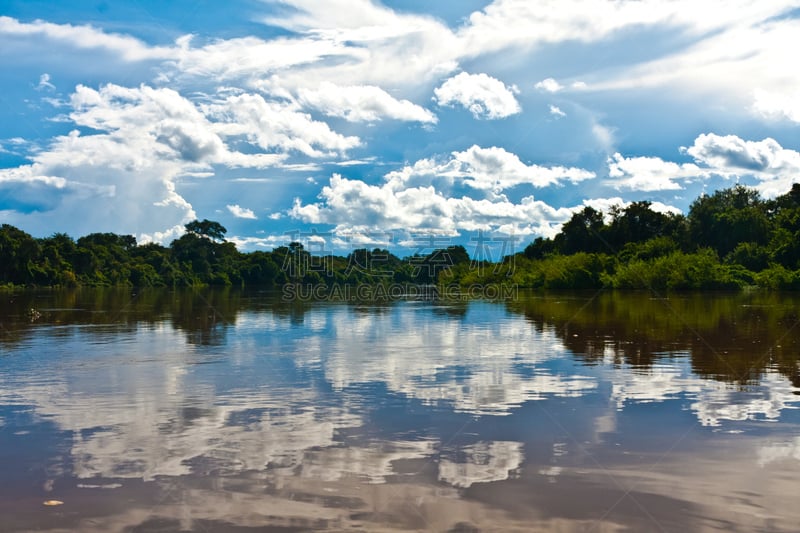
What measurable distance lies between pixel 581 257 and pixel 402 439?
7057 centimetres

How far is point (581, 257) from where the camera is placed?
75688 mm

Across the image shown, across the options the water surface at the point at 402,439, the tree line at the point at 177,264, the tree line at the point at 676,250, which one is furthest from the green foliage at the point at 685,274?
the tree line at the point at 177,264

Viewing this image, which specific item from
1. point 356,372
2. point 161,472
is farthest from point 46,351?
point 161,472

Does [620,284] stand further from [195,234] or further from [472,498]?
[195,234]

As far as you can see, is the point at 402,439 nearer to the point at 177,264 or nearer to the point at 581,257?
the point at 581,257

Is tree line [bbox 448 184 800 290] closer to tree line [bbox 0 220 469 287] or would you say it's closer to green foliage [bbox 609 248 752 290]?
green foliage [bbox 609 248 752 290]

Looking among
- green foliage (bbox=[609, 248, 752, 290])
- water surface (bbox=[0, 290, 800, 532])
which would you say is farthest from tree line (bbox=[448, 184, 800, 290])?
water surface (bbox=[0, 290, 800, 532])

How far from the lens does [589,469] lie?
6613mm

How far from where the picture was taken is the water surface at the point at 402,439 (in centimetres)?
557

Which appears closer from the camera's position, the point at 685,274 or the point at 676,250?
the point at 685,274

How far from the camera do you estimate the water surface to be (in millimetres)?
5566

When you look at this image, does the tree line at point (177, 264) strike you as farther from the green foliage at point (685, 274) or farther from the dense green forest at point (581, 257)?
the green foliage at point (685, 274)

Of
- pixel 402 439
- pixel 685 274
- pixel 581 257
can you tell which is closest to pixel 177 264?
pixel 581 257

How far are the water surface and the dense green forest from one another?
52.3 m
